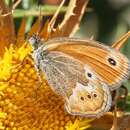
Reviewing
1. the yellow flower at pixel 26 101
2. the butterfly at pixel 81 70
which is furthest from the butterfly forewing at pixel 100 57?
the yellow flower at pixel 26 101

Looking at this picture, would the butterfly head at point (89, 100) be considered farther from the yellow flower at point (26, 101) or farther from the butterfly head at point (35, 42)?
the butterfly head at point (35, 42)

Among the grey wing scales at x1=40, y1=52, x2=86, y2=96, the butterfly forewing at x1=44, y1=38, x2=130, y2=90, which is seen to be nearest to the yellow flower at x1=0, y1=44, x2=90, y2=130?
the grey wing scales at x1=40, y1=52, x2=86, y2=96

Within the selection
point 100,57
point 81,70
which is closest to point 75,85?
point 81,70

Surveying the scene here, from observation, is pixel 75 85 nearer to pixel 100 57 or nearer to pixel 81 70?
pixel 81 70

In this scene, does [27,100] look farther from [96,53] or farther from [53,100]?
[96,53]

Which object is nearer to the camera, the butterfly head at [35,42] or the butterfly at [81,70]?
the butterfly at [81,70]

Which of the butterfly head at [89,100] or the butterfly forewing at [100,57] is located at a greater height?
the butterfly forewing at [100,57]

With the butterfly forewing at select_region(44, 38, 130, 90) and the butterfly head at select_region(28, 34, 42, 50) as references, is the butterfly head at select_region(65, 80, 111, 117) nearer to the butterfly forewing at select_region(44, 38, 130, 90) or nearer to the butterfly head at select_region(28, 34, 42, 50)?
the butterfly forewing at select_region(44, 38, 130, 90)
